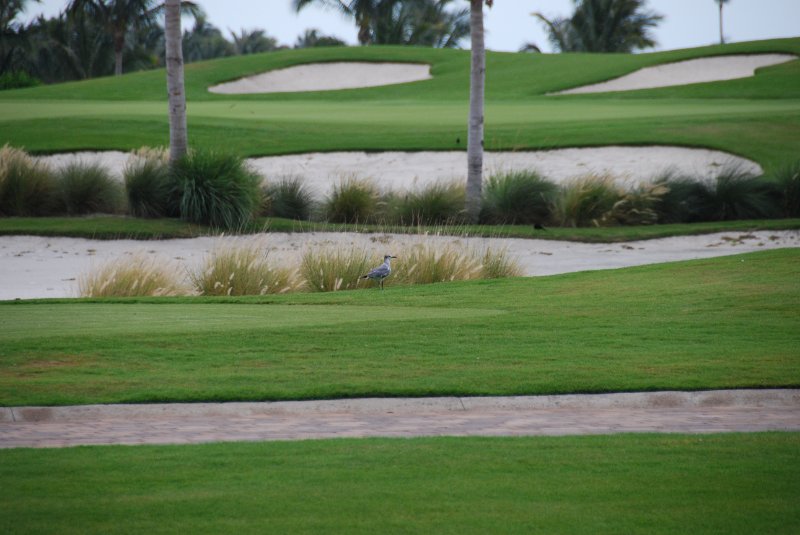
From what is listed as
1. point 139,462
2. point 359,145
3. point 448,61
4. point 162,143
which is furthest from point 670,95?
point 139,462

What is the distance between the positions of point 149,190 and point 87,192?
4.93 ft

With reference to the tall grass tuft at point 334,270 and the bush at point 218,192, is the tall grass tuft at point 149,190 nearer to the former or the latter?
the bush at point 218,192

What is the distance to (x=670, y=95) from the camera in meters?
41.6


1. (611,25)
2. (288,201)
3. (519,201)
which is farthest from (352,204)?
(611,25)

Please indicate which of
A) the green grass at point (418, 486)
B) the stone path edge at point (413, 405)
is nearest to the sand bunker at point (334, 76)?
the stone path edge at point (413, 405)

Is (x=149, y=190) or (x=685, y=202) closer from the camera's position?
(x=149, y=190)

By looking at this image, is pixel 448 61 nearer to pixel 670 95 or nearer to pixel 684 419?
pixel 670 95

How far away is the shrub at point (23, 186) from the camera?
22703 mm

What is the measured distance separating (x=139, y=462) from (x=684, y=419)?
3.95 m

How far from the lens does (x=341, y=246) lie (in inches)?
769

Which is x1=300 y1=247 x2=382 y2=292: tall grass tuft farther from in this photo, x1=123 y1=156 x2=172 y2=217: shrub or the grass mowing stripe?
x1=123 y1=156 x2=172 y2=217: shrub

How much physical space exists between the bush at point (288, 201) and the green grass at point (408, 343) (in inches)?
366

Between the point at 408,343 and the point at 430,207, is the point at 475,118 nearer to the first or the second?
the point at 430,207

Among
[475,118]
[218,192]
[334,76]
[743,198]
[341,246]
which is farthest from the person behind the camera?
[334,76]
